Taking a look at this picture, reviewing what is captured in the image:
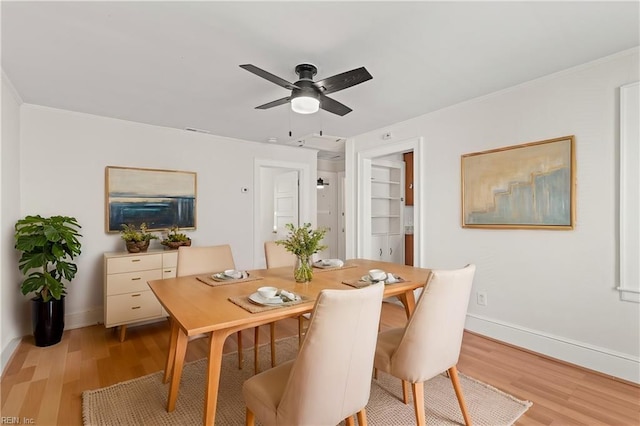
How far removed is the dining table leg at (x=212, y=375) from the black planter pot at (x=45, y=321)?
7.92 ft

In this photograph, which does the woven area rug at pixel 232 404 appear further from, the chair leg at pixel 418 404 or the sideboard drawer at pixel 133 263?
the sideboard drawer at pixel 133 263

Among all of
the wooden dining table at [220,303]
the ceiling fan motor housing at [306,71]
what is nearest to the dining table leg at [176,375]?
the wooden dining table at [220,303]

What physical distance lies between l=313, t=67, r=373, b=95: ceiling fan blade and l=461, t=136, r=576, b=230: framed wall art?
1733 mm

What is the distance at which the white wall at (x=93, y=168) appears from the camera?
3209mm

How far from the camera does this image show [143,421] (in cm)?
182

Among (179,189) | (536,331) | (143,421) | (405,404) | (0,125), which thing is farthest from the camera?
Result: (179,189)

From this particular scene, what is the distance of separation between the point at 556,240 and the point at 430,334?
1.78m

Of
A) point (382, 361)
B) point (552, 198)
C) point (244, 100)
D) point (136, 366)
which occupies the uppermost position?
point (244, 100)

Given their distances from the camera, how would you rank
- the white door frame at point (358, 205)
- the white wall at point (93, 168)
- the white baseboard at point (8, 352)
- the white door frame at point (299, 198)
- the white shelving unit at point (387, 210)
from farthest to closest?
1. the white shelving unit at point (387, 210)
2. the white door frame at point (299, 198)
3. the white door frame at point (358, 205)
4. the white wall at point (93, 168)
5. the white baseboard at point (8, 352)

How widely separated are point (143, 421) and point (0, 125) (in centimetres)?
253

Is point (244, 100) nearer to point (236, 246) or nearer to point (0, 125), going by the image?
point (0, 125)

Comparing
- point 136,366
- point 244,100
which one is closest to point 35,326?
point 136,366

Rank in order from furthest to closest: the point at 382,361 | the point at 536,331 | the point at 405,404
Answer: the point at 536,331, the point at 405,404, the point at 382,361

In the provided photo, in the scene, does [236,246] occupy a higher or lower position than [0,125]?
lower
